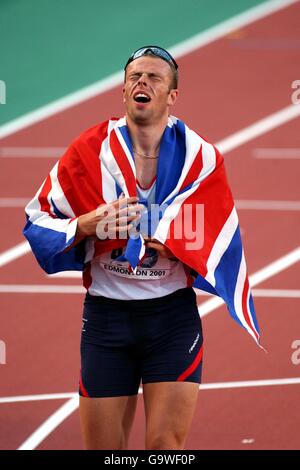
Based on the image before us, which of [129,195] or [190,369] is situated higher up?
[129,195]

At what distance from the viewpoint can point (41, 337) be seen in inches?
339

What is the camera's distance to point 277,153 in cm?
1269

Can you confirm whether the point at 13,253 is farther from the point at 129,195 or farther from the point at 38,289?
the point at 129,195

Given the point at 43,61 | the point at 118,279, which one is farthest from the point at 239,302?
the point at 43,61

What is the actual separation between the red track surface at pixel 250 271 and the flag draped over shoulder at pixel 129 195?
77.8 inches

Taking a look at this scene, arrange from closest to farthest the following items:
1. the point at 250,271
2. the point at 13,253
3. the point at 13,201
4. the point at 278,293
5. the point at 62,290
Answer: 1. the point at 278,293
2. the point at 62,290
3. the point at 250,271
4. the point at 13,253
5. the point at 13,201

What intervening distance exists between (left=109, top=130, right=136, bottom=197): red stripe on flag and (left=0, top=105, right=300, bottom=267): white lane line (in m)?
7.39

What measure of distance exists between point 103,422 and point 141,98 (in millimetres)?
1540

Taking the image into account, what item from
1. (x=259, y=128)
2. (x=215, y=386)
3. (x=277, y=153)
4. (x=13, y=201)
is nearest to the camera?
(x=215, y=386)

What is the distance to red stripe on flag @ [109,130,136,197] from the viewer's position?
517cm

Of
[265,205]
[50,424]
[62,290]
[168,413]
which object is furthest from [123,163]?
[265,205]

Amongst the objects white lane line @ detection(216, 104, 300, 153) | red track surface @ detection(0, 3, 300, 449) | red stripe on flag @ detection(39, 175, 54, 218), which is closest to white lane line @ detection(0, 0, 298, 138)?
red track surface @ detection(0, 3, 300, 449)

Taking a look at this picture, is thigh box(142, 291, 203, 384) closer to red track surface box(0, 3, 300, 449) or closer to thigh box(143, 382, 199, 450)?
thigh box(143, 382, 199, 450)

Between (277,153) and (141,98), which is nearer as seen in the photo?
(141,98)
